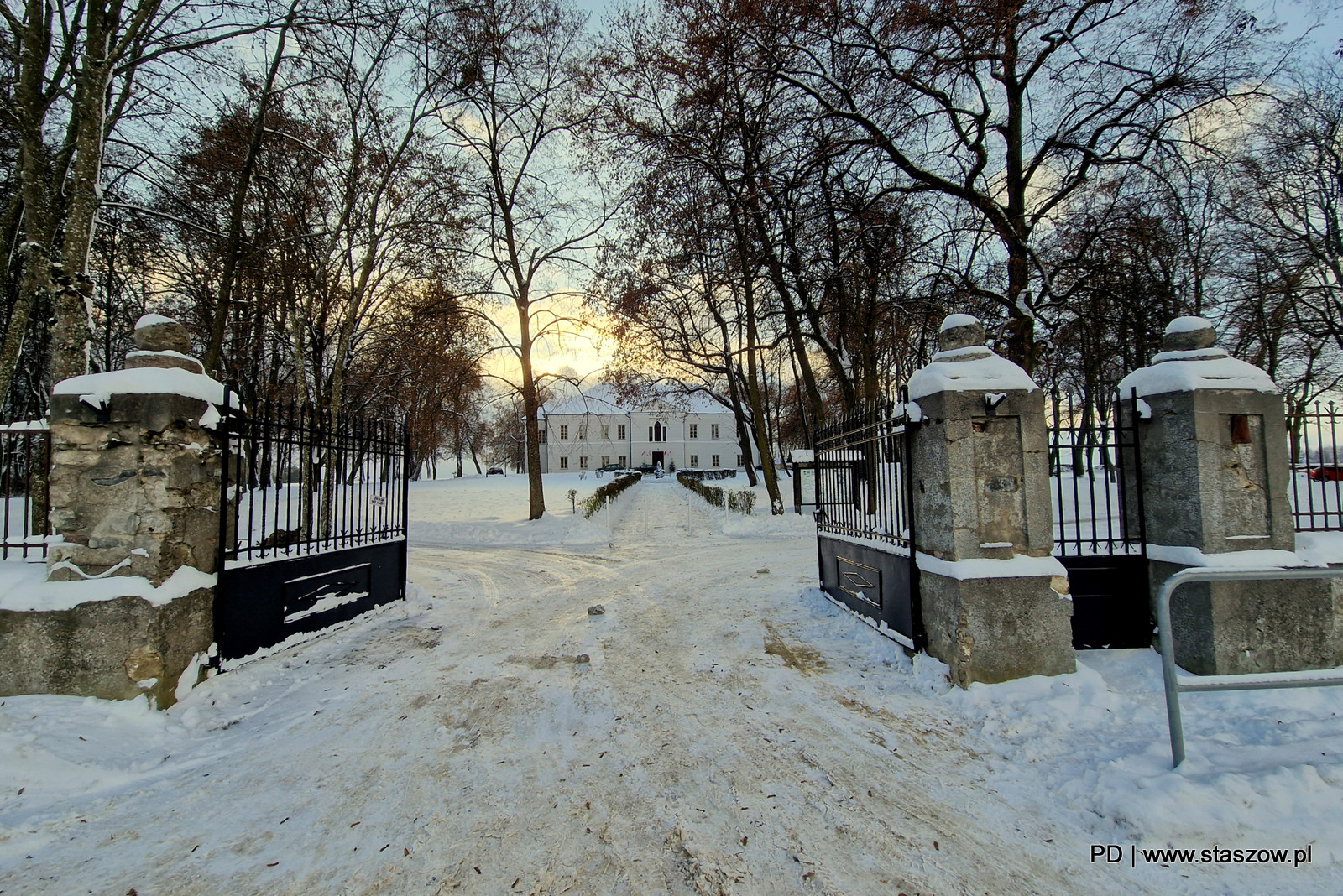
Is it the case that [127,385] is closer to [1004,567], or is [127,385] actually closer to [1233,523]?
[1004,567]

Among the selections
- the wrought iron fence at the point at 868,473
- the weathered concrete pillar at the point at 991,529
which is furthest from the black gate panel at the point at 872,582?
the weathered concrete pillar at the point at 991,529

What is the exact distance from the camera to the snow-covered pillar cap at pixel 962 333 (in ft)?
14.8

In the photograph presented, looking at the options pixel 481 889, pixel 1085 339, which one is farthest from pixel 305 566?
pixel 1085 339

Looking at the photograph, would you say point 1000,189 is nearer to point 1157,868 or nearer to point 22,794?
point 1157,868

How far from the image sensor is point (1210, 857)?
92.1 inches

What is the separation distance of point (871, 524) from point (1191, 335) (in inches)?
117

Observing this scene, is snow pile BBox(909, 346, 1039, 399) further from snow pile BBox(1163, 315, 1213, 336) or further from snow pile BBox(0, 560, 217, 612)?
snow pile BBox(0, 560, 217, 612)

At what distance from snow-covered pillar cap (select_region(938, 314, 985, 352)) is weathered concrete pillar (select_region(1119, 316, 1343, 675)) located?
1.46 m

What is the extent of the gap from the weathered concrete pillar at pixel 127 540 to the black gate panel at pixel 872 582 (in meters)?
5.44

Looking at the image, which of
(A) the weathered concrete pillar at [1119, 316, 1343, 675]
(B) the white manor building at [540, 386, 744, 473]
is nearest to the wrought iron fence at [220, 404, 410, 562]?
(A) the weathered concrete pillar at [1119, 316, 1343, 675]

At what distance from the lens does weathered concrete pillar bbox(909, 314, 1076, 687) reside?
4035 millimetres

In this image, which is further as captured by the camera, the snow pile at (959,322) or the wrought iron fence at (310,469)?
the wrought iron fence at (310,469)

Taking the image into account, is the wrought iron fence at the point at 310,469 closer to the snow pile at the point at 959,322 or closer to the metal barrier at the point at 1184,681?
the snow pile at the point at 959,322

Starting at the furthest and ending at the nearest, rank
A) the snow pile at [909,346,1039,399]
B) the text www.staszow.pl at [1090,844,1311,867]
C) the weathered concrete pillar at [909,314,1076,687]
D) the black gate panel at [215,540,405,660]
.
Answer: the black gate panel at [215,540,405,660] → the snow pile at [909,346,1039,399] → the weathered concrete pillar at [909,314,1076,687] → the text www.staszow.pl at [1090,844,1311,867]
